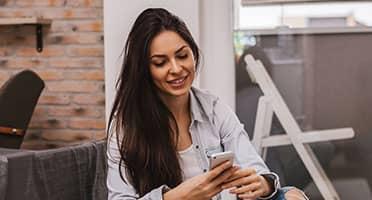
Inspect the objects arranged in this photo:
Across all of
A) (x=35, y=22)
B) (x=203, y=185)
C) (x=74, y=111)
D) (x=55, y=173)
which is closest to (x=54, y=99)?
(x=74, y=111)

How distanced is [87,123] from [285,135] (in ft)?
3.63

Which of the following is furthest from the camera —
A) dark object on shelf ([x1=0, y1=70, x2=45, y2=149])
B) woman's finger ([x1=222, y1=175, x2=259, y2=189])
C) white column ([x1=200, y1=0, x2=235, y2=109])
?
white column ([x1=200, y1=0, x2=235, y2=109])

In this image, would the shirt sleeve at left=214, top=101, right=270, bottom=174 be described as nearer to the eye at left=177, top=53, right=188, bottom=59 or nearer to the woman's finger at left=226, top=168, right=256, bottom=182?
the woman's finger at left=226, top=168, right=256, bottom=182

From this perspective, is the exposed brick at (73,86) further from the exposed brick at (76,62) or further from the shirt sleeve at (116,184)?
the shirt sleeve at (116,184)

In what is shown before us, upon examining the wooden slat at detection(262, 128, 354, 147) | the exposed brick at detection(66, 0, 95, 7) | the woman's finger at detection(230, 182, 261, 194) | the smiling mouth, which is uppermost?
the exposed brick at detection(66, 0, 95, 7)

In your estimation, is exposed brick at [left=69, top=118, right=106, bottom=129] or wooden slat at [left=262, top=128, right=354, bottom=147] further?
exposed brick at [left=69, top=118, right=106, bottom=129]

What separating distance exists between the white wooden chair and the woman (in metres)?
1.03

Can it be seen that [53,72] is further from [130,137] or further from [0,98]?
[130,137]

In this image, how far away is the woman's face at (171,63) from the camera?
1587 millimetres

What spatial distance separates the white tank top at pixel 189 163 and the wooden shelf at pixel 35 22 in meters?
1.48

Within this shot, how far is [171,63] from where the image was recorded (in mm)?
1598

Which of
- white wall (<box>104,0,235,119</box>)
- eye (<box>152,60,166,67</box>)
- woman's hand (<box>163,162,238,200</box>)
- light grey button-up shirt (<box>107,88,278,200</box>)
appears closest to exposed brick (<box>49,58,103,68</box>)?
white wall (<box>104,0,235,119</box>)

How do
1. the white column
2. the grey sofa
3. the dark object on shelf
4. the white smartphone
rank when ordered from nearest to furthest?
the white smartphone
the grey sofa
the dark object on shelf
the white column

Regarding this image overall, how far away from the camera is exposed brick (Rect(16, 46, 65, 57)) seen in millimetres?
2850
